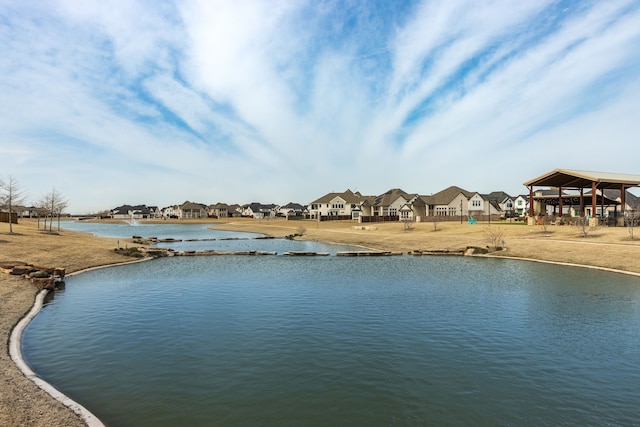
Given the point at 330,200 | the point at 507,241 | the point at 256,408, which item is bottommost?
the point at 256,408

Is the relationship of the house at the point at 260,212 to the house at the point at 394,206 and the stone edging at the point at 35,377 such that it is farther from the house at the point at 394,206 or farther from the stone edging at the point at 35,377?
the stone edging at the point at 35,377

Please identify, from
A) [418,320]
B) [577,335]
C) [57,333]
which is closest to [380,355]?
[418,320]

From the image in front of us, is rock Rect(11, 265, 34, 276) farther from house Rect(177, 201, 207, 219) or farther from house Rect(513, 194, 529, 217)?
house Rect(177, 201, 207, 219)

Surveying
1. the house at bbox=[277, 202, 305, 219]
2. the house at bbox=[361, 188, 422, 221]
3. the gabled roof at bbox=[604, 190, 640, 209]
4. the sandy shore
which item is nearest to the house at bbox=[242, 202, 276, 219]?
the house at bbox=[277, 202, 305, 219]

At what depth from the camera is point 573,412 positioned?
10.9 meters

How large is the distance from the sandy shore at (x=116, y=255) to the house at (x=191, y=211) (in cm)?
12960

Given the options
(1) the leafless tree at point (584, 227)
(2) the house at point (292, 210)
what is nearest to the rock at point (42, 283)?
(1) the leafless tree at point (584, 227)

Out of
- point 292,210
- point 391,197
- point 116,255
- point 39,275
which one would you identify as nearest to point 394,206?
point 391,197

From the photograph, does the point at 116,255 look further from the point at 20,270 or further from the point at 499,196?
the point at 499,196

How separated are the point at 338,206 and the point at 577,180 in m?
79.1

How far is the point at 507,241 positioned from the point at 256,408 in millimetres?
45703

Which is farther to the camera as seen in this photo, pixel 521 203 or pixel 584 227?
pixel 521 203

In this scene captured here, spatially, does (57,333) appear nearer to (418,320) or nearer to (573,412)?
(418,320)

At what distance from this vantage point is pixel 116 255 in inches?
1736
